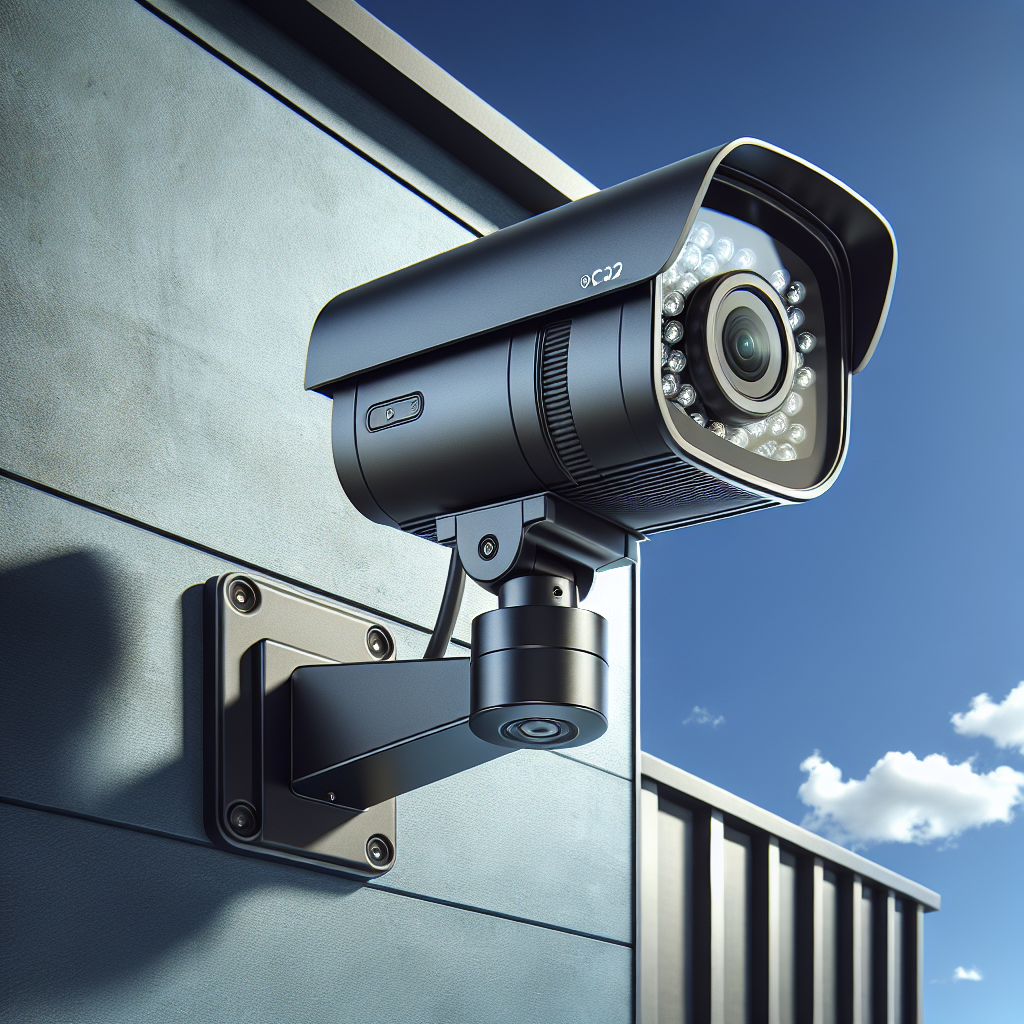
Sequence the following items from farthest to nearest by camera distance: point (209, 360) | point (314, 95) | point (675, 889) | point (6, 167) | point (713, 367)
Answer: point (675, 889) → point (314, 95) → point (209, 360) → point (6, 167) → point (713, 367)

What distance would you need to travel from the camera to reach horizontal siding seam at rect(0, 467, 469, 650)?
0.75 meters

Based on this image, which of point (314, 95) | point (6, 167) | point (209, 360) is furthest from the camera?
point (314, 95)

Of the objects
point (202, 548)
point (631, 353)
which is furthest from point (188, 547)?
point (631, 353)

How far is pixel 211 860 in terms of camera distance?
0.79 meters

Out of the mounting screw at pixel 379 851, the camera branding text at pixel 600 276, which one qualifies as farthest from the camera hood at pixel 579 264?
the mounting screw at pixel 379 851

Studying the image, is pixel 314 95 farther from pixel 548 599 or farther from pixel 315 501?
pixel 548 599

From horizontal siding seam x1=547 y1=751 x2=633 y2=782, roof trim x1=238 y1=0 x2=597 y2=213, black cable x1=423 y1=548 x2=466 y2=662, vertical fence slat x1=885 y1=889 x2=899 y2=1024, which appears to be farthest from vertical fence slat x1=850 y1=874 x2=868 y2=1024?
black cable x1=423 y1=548 x2=466 y2=662

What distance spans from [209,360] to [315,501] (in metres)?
0.14

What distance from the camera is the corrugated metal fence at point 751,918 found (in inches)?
85.7

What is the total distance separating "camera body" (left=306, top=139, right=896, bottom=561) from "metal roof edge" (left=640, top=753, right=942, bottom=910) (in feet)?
3.32

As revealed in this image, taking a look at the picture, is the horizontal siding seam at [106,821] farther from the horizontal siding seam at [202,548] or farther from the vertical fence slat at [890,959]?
the vertical fence slat at [890,959]

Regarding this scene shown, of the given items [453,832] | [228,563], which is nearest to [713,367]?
[228,563]

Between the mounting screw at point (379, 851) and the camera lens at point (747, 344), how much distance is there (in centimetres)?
44

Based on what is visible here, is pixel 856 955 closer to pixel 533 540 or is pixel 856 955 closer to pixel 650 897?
pixel 650 897
